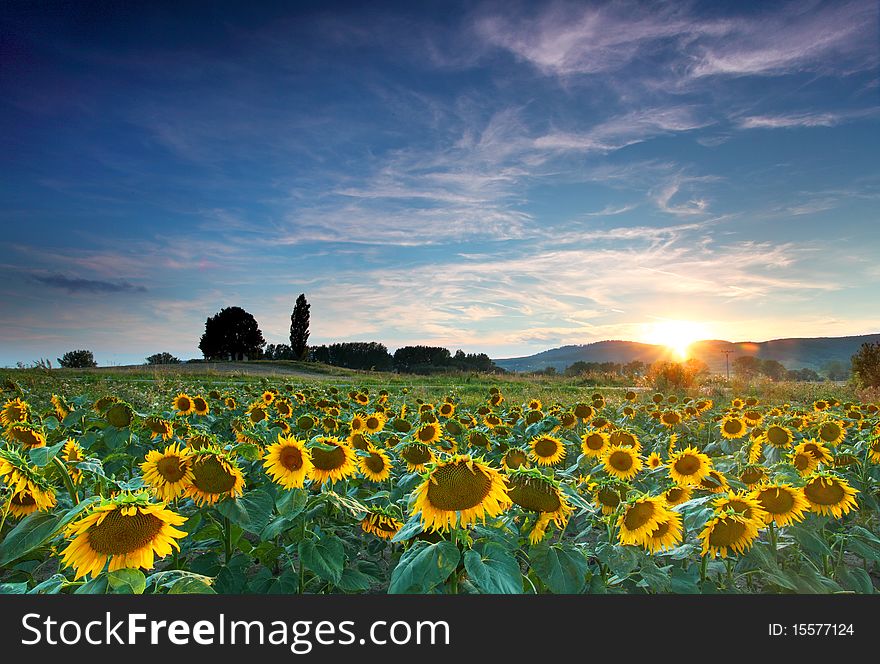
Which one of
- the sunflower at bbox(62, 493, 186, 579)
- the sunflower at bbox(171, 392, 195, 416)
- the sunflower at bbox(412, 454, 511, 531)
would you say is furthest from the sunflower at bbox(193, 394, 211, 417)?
the sunflower at bbox(412, 454, 511, 531)

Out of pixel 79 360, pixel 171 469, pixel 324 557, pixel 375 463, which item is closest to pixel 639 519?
pixel 324 557

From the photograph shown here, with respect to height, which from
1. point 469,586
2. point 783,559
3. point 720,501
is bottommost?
point 783,559

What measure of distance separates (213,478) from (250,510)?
27 centimetres

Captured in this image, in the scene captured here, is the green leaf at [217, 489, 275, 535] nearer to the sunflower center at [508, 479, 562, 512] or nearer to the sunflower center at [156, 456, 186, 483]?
the sunflower center at [156, 456, 186, 483]

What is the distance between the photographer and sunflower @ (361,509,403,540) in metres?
3.34

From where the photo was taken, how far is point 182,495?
10.8 feet

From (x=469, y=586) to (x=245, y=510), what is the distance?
4.30ft

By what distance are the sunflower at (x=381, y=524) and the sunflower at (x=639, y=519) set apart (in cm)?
126

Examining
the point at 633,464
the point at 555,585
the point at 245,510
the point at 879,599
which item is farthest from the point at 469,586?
the point at 633,464

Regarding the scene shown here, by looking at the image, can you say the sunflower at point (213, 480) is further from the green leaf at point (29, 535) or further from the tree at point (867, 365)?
the tree at point (867, 365)

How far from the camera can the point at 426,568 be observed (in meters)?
2.17

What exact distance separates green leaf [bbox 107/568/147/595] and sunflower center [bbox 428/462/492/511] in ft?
3.63

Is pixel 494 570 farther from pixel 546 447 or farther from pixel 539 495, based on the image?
pixel 546 447

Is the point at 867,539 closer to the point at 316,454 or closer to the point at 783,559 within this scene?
the point at 783,559
